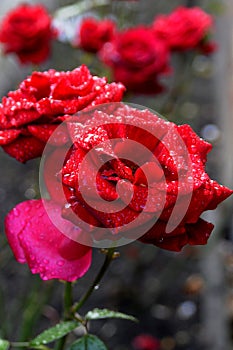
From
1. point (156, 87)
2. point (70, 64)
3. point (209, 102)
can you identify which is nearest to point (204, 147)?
point (156, 87)

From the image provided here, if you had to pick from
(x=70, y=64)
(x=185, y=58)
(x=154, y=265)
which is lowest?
(x=154, y=265)

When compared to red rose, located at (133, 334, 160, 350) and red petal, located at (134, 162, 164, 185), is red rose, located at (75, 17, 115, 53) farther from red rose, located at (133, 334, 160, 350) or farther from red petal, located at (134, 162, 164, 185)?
red petal, located at (134, 162, 164, 185)

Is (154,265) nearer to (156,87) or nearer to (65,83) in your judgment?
(156,87)

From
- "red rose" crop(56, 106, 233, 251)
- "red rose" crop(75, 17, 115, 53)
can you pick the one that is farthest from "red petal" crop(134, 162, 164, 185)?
"red rose" crop(75, 17, 115, 53)

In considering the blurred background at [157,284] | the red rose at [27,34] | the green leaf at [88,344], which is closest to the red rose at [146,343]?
the blurred background at [157,284]

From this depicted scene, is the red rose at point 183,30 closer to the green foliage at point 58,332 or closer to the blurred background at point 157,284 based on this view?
the blurred background at point 157,284

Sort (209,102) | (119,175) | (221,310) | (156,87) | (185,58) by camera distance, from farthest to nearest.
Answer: (209,102), (221,310), (185,58), (156,87), (119,175)

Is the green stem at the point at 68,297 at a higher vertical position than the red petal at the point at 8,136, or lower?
lower
